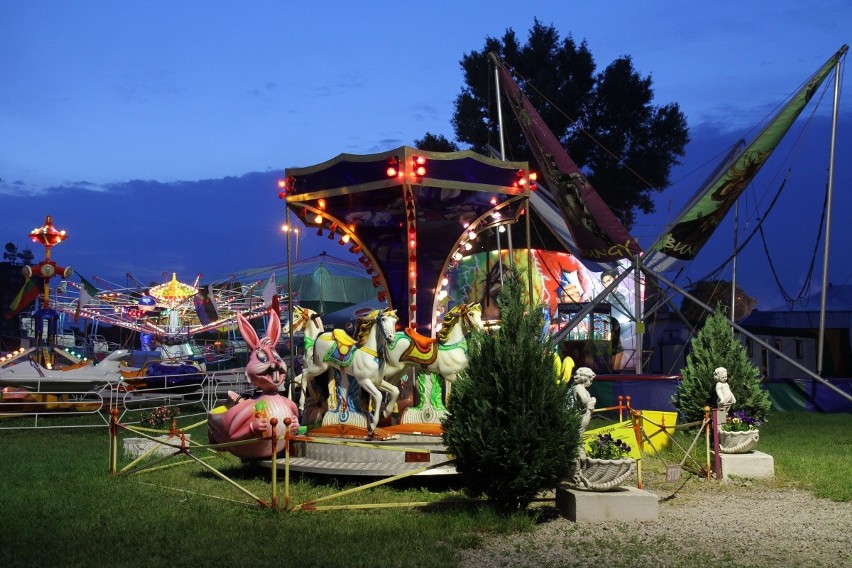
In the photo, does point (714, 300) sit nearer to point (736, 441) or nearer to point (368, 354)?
point (736, 441)

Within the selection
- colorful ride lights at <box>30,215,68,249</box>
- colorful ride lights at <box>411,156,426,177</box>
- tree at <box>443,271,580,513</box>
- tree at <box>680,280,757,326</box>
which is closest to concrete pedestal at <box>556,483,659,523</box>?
tree at <box>443,271,580,513</box>

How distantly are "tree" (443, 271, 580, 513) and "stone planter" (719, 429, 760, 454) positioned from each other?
15.7 ft

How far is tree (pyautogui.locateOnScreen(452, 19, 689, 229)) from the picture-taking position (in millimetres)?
39500

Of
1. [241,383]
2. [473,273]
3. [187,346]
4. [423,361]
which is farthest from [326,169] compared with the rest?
[187,346]

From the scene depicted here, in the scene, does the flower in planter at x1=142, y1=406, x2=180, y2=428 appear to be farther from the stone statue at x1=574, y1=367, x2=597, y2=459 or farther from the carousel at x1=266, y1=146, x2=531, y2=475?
the stone statue at x1=574, y1=367, x2=597, y2=459

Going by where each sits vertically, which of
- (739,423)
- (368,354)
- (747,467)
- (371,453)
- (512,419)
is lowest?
(747,467)

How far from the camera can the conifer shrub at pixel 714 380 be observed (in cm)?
1495

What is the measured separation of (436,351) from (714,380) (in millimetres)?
4808

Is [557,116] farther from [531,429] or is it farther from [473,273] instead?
[531,429]

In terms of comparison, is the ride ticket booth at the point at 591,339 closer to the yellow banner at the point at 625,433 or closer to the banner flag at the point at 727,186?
the banner flag at the point at 727,186

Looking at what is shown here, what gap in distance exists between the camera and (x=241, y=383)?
85.4 ft

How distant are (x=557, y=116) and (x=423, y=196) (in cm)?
2614

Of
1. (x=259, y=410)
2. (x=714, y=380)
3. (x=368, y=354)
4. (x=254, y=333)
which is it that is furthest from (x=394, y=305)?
(x=714, y=380)

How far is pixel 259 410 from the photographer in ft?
40.1
